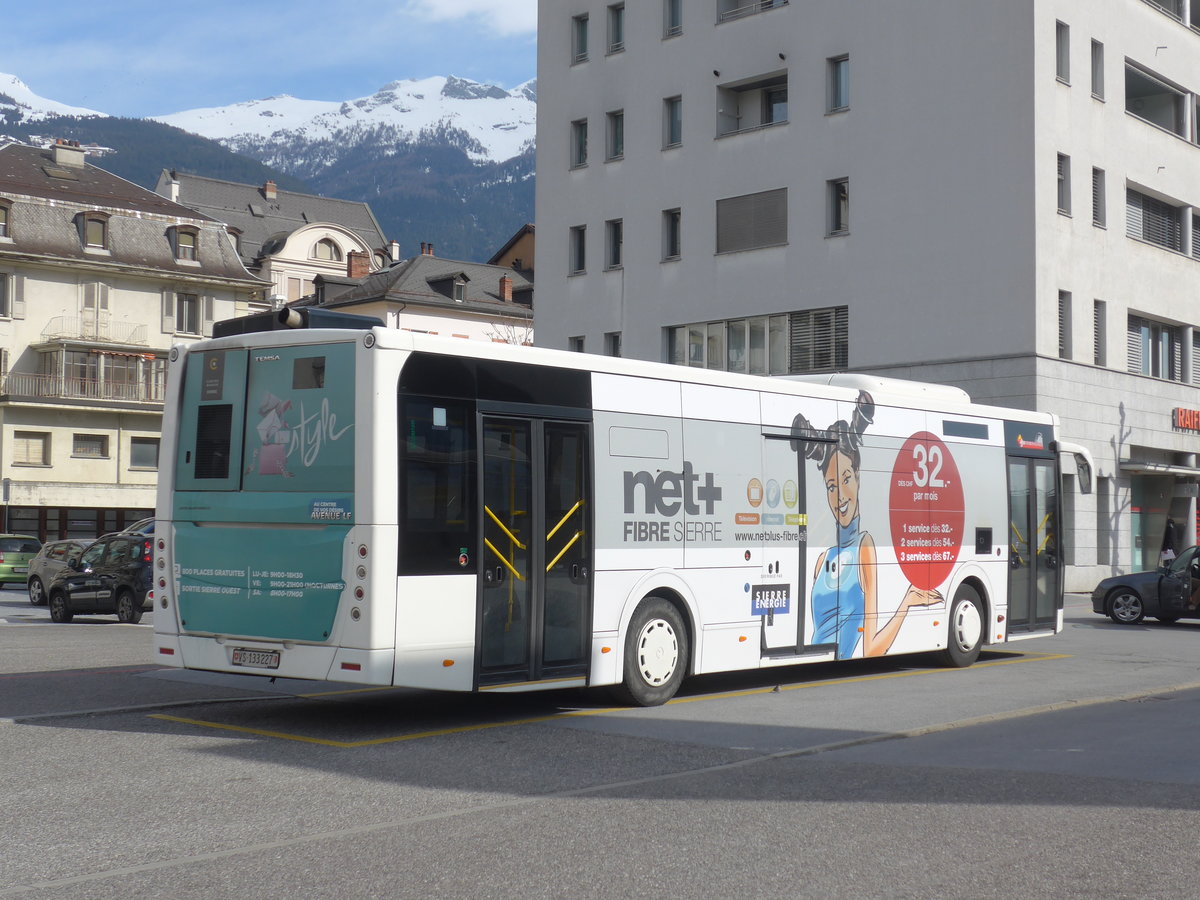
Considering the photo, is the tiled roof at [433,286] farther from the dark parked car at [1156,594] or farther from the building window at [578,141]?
the dark parked car at [1156,594]

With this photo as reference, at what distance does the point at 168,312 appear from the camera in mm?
62250

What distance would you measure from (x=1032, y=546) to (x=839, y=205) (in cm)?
2337

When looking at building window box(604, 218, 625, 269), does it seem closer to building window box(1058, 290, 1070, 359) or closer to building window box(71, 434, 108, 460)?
building window box(1058, 290, 1070, 359)

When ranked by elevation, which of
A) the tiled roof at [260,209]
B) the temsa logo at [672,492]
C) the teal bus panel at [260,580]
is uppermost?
the tiled roof at [260,209]

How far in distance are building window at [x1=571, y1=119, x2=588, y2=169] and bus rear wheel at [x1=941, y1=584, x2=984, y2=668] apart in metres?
31.9

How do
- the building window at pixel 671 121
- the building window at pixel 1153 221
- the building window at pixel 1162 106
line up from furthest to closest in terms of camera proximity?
1. the building window at pixel 671 121
2. the building window at pixel 1162 106
3. the building window at pixel 1153 221

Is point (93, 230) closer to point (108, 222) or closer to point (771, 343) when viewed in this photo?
point (108, 222)

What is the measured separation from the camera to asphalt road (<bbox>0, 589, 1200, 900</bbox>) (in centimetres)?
652

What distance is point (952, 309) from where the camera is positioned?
37.2m

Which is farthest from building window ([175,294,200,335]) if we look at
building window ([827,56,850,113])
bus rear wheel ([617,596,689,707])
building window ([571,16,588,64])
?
bus rear wheel ([617,596,689,707])

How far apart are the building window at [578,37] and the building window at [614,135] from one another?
2672mm

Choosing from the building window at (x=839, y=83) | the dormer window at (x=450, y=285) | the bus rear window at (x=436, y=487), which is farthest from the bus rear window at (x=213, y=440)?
the dormer window at (x=450, y=285)

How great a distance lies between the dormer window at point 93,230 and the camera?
60.2 meters

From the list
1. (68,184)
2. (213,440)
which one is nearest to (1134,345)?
(213,440)
